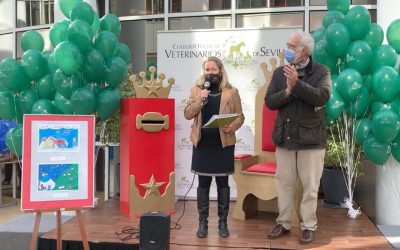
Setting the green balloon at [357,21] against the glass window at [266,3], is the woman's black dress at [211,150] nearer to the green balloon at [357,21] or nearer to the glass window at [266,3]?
the green balloon at [357,21]

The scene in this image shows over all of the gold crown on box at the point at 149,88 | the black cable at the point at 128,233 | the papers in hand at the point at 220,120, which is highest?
the gold crown on box at the point at 149,88

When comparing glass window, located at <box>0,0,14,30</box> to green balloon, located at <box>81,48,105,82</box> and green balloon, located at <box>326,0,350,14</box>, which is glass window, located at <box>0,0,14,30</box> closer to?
green balloon, located at <box>81,48,105,82</box>

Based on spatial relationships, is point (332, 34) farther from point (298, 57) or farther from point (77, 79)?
point (77, 79)

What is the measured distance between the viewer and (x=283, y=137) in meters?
3.19

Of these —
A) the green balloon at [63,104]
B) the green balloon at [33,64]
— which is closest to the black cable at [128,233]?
the green balloon at [63,104]

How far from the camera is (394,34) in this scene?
3.82m

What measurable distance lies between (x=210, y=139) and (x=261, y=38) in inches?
65.6

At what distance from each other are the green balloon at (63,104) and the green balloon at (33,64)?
286 millimetres

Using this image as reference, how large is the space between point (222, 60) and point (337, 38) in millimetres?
1255

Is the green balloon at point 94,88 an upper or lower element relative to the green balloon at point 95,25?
lower

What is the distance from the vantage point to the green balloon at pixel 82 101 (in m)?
3.86

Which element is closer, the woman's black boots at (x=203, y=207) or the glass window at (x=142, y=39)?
the woman's black boots at (x=203, y=207)

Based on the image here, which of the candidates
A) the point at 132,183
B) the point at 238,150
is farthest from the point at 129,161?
the point at 238,150

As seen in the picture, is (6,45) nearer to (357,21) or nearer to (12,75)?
(12,75)
